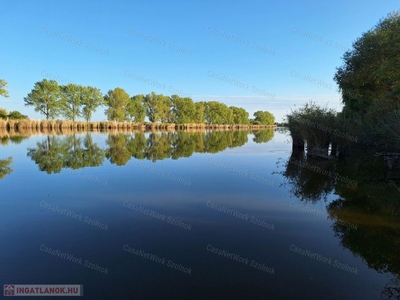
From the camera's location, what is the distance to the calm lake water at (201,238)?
10.1ft

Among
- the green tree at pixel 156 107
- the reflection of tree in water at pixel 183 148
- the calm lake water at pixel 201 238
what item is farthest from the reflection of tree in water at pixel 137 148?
the green tree at pixel 156 107

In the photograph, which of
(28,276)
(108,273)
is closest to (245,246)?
(108,273)

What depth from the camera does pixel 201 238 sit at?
169 inches

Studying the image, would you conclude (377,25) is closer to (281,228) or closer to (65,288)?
(281,228)

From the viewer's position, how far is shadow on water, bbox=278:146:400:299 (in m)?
3.69

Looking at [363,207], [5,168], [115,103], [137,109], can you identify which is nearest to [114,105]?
[115,103]

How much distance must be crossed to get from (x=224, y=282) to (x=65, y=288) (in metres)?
1.94

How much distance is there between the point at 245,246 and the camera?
402 centimetres

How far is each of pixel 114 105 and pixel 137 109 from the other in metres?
8.09

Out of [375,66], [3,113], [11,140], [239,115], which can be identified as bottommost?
[11,140]

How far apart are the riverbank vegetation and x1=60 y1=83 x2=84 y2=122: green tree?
60.2m

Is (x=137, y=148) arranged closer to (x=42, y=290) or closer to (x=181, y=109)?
(x=42, y=290)

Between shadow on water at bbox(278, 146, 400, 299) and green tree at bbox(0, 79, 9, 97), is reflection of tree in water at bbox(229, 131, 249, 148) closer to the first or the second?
shadow on water at bbox(278, 146, 400, 299)

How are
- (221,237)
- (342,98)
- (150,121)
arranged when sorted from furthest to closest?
1. (150,121)
2. (342,98)
3. (221,237)
